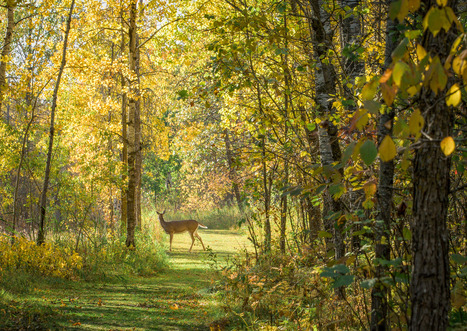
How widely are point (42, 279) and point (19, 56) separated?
56.5 ft

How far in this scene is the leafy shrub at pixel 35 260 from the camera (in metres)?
7.20

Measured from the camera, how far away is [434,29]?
4.60 ft

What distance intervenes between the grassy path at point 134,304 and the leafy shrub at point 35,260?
0.35m

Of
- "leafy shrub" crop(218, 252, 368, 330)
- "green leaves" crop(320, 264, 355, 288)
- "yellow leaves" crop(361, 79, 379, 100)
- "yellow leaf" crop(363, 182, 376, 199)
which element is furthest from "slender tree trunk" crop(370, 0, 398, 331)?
"yellow leaves" crop(361, 79, 379, 100)

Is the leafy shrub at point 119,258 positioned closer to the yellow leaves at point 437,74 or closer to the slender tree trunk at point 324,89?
the slender tree trunk at point 324,89

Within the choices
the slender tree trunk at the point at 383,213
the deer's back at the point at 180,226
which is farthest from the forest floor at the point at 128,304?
the deer's back at the point at 180,226

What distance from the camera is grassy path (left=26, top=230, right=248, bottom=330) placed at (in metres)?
5.23

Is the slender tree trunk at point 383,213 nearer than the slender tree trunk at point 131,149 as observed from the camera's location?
→ Yes

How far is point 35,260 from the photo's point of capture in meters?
7.44

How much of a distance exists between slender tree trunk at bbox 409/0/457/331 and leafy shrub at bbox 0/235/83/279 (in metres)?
6.79

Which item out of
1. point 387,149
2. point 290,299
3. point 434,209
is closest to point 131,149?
point 290,299

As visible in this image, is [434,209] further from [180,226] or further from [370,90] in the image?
[180,226]

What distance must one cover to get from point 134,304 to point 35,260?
2057mm

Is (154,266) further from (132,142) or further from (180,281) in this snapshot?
(132,142)
